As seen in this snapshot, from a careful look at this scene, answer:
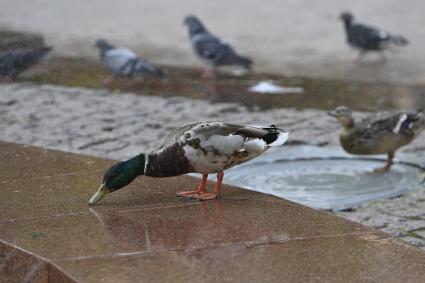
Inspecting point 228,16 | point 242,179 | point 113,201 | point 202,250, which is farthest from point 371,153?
point 228,16

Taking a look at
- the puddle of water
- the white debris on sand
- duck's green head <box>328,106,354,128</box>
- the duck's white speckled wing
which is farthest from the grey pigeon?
the duck's white speckled wing

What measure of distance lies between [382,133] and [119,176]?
2.95 metres

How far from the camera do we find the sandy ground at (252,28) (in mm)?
11945

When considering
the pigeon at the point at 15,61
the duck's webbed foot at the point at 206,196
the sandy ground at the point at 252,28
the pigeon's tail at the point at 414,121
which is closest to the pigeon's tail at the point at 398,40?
the sandy ground at the point at 252,28

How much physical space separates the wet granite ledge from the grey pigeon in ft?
17.3

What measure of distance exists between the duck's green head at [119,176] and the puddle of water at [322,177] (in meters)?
1.66

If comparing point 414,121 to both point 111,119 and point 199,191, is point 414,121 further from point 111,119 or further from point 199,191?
point 111,119

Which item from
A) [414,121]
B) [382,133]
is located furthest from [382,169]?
[414,121]

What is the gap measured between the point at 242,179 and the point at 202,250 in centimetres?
275

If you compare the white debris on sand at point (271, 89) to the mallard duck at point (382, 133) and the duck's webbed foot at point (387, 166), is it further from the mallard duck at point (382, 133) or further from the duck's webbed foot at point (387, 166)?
the duck's webbed foot at point (387, 166)

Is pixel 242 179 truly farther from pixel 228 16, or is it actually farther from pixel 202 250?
pixel 228 16

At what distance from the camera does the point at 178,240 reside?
4.50 metres

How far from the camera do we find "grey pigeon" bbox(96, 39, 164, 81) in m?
10.7

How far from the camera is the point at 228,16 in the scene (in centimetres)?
1490
